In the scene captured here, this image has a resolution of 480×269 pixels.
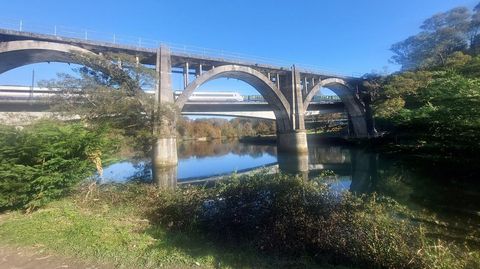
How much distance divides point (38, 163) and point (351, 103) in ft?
173

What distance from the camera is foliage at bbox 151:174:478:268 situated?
4.68 meters

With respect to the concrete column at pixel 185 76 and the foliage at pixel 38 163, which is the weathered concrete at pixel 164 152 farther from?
the foliage at pixel 38 163

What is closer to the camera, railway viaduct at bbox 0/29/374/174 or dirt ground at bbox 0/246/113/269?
dirt ground at bbox 0/246/113/269

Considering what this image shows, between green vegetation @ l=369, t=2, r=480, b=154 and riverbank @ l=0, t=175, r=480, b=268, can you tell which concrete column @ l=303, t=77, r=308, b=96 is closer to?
green vegetation @ l=369, t=2, r=480, b=154

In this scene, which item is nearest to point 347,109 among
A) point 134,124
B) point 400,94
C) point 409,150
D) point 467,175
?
point 400,94

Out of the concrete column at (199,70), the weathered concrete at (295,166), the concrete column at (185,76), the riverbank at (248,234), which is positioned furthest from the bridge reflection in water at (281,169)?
the concrete column at (199,70)

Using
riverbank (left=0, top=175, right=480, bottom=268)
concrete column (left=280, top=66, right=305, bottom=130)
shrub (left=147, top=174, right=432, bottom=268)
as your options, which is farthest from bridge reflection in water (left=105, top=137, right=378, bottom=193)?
concrete column (left=280, top=66, right=305, bottom=130)

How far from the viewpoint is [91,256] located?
491 centimetres

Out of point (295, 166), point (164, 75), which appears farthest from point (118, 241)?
point (295, 166)

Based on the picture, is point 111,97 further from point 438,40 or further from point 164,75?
point 438,40

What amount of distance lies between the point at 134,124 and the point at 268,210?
14.9 m

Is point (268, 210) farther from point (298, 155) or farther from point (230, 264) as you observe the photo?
point (298, 155)

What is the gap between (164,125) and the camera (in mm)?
23891

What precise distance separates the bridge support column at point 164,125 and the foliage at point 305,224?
15.9 meters
